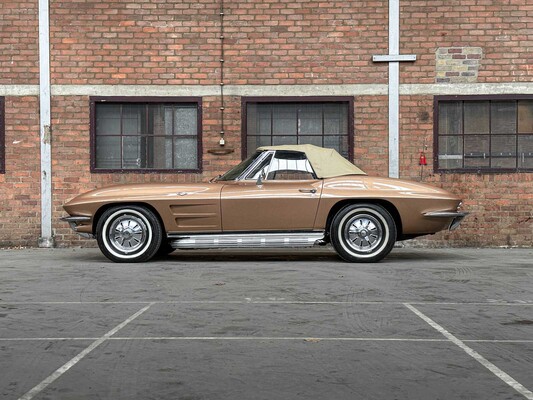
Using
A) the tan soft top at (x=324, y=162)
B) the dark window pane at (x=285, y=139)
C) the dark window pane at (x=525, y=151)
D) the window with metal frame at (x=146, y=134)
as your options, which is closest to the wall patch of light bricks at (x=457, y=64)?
the dark window pane at (x=525, y=151)

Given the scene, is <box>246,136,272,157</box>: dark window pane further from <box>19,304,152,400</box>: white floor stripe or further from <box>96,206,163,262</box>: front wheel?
<box>19,304,152,400</box>: white floor stripe

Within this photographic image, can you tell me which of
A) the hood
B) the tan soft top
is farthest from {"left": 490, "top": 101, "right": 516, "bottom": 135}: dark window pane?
the hood

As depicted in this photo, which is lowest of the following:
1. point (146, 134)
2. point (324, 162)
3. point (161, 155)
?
point (324, 162)

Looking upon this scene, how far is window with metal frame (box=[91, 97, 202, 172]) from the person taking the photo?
13.8m

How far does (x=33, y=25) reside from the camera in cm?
1370

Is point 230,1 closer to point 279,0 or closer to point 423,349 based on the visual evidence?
point 279,0

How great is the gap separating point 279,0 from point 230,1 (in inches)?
33.2

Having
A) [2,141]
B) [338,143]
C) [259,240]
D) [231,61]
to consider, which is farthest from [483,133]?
[2,141]

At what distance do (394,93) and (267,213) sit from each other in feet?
14.3

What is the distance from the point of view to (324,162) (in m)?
10.7

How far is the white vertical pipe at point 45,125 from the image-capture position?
13594 mm

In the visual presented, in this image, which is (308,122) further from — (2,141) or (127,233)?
(2,141)

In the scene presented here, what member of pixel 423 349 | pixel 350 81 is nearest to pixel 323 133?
pixel 350 81

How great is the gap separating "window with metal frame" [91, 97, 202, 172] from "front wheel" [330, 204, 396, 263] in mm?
4111
